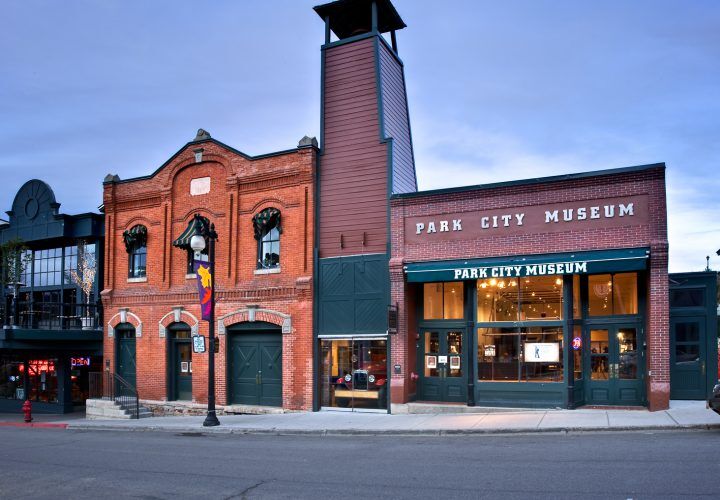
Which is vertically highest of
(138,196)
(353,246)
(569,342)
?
(138,196)

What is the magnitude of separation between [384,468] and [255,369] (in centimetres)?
1209

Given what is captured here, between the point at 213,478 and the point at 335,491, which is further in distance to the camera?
the point at 213,478

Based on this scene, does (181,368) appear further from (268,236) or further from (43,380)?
(43,380)

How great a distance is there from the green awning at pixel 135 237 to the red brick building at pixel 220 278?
1.5 inches

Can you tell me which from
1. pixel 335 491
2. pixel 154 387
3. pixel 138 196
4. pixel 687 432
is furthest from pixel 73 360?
pixel 687 432

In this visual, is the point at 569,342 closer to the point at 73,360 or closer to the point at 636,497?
the point at 636,497

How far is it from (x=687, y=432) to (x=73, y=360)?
24.6m

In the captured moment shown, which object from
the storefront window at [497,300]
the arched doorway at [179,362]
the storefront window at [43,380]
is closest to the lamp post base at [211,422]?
the arched doorway at [179,362]

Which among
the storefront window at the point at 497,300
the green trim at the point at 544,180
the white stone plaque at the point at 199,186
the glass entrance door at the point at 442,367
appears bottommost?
the glass entrance door at the point at 442,367

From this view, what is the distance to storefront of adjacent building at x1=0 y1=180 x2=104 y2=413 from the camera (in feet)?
91.9

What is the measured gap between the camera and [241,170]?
77.8ft

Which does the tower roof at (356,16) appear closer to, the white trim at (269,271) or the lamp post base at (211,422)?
the white trim at (269,271)

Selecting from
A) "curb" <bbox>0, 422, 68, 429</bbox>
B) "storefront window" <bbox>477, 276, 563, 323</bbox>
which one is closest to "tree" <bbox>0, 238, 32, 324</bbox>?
"curb" <bbox>0, 422, 68, 429</bbox>

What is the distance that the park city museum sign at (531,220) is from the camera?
17719 mm
